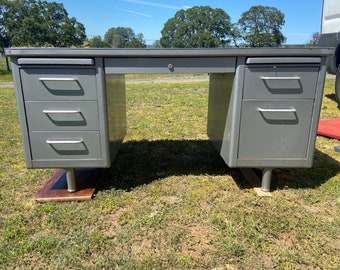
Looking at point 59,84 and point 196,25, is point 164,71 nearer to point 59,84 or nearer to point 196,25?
point 59,84

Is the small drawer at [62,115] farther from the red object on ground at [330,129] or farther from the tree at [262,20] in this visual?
the tree at [262,20]

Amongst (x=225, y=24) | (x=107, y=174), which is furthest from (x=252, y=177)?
(x=225, y=24)

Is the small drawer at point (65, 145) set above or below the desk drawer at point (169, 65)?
below

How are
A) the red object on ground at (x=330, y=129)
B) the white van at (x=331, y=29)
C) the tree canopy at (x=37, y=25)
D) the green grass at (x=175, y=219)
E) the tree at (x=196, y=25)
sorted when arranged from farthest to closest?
the tree at (x=196, y=25) → the tree canopy at (x=37, y=25) → the white van at (x=331, y=29) → the red object on ground at (x=330, y=129) → the green grass at (x=175, y=219)

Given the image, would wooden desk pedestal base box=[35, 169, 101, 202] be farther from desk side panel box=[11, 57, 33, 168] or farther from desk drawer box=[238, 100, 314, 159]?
desk drawer box=[238, 100, 314, 159]

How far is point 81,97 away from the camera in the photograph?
211 cm

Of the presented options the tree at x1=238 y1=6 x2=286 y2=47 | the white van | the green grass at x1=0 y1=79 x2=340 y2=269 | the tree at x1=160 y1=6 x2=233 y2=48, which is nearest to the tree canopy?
the tree at x1=160 y1=6 x2=233 y2=48

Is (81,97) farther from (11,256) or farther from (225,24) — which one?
(225,24)

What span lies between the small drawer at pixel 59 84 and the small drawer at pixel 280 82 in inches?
45.4

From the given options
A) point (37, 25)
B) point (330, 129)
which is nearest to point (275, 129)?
point (330, 129)

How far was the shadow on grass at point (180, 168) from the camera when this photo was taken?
2.63 metres

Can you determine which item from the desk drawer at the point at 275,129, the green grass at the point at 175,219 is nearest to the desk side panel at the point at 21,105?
the green grass at the point at 175,219

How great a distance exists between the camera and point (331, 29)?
18.3ft

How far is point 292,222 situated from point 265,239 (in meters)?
0.31
